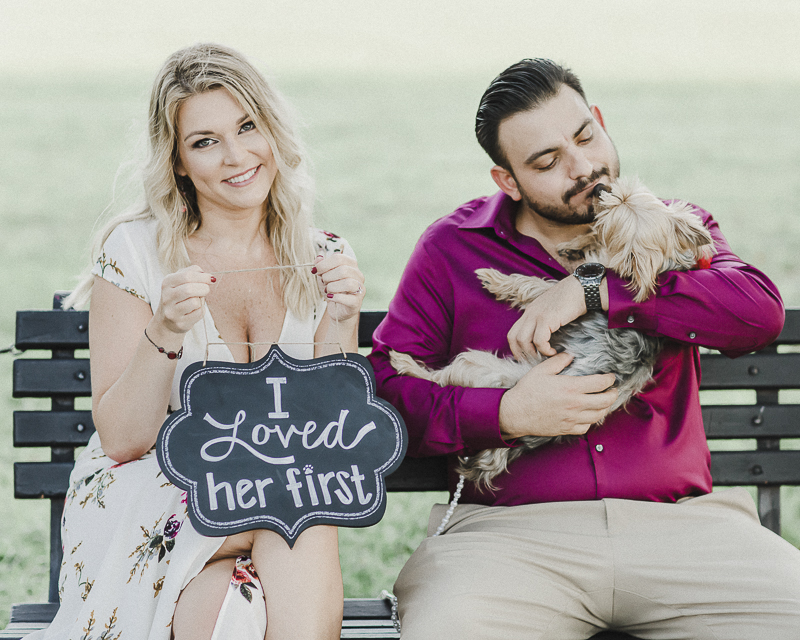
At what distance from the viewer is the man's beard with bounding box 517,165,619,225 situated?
9.35 feet

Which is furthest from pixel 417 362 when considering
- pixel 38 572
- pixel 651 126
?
pixel 651 126

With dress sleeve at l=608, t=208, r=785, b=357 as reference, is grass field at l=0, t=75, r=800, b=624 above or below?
above

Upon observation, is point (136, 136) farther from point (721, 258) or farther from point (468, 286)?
point (721, 258)

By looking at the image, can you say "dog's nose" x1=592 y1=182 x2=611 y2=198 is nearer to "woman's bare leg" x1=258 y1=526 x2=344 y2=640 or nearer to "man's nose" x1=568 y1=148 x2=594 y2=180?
"man's nose" x1=568 y1=148 x2=594 y2=180

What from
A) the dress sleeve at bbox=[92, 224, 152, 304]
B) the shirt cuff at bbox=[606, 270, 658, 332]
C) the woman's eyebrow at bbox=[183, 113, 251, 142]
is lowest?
the shirt cuff at bbox=[606, 270, 658, 332]

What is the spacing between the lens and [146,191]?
2826mm

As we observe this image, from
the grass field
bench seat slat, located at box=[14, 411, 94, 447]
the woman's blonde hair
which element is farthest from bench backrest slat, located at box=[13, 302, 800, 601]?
the grass field

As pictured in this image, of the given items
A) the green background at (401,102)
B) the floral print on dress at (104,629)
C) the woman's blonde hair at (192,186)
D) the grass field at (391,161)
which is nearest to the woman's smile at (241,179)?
the woman's blonde hair at (192,186)

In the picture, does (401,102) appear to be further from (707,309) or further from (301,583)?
(301,583)

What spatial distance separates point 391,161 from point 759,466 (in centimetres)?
914

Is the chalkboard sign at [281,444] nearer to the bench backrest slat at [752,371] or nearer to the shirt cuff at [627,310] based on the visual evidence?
the shirt cuff at [627,310]

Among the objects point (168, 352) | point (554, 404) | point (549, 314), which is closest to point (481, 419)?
point (554, 404)

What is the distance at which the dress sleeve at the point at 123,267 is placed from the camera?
268 cm

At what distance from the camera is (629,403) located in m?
2.77
